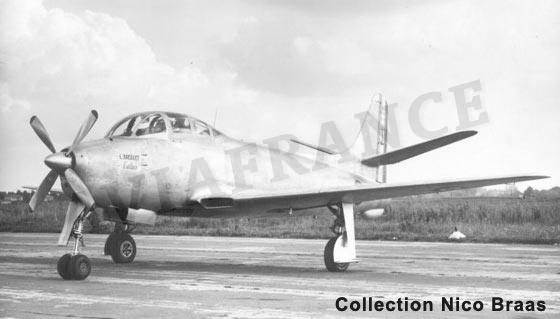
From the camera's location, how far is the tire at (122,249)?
1416cm

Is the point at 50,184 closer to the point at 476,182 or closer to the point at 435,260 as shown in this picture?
the point at 476,182

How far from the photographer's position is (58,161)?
34.5 feet

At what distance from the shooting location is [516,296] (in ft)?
28.2

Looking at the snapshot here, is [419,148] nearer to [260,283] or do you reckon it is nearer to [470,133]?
[470,133]

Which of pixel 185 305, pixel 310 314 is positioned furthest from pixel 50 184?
pixel 310 314

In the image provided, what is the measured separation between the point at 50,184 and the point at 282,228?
20411mm

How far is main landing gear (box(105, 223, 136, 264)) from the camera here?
46.5 ft

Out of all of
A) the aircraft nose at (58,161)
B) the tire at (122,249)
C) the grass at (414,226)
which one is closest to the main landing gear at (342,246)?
the tire at (122,249)

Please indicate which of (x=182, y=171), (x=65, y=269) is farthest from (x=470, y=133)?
(x=65, y=269)

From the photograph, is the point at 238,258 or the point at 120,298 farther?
the point at 238,258

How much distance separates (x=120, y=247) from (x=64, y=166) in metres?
4.05

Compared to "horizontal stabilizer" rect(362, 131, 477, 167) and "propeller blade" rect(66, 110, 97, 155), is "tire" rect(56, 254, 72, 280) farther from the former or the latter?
"horizontal stabilizer" rect(362, 131, 477, 167)

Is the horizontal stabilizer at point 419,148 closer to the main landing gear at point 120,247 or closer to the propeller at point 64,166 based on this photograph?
the main landing gear at point 120,247

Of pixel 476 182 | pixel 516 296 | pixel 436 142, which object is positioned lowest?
pixel 516 296
